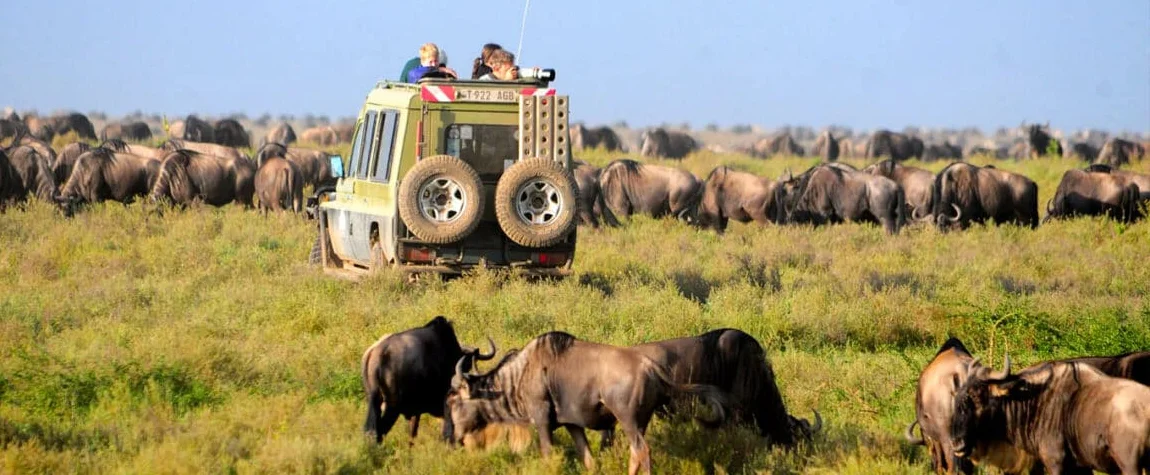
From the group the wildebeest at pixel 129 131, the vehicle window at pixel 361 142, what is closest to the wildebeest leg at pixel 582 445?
the vehicle window at pixel 361 142

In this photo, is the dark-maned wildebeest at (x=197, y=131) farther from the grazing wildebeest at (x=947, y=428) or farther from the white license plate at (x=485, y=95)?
the grazing wildebeest at (x=947, y=428)

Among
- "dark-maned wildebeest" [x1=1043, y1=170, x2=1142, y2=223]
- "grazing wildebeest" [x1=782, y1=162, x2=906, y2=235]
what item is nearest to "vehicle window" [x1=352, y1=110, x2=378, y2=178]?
"grazing wildebeest" [x1=782, y1=162, x2=906, y2=235]

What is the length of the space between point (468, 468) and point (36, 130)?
42.3 meters

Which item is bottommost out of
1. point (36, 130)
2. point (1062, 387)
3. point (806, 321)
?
point (36, 130)

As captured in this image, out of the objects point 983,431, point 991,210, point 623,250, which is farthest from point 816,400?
point 991,210

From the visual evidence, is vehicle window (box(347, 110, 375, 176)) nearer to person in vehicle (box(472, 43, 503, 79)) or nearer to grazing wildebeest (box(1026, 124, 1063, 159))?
person in vehicle (box(472, 43, 503, 79))

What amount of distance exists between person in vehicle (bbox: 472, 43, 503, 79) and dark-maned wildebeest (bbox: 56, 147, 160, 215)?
11.7 m

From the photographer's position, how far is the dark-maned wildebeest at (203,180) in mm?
24047

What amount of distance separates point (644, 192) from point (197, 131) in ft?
83.9

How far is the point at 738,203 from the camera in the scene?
24797 mm

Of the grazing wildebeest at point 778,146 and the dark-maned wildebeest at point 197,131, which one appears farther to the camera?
the grazing wildebeest at point 778,146

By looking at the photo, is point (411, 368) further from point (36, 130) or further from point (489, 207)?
point (36, 130)

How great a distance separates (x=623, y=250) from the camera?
1939 centimetres

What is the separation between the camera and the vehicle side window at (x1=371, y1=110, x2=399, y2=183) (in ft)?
42.4
